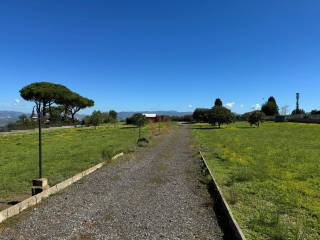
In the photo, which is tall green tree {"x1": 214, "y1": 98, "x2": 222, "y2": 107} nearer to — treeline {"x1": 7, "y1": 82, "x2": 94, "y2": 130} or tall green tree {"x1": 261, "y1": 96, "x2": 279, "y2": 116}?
tall green tree {"x1": 261, "y1": 96, "x2": 279, "y2": 116}

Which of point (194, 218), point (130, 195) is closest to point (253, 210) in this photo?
point (194, 218)

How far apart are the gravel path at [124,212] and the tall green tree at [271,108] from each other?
4658 inches

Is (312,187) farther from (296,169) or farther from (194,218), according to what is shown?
(194,218)

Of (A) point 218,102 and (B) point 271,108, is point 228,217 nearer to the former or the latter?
(A) point 218,102

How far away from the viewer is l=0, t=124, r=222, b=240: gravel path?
6.40 m

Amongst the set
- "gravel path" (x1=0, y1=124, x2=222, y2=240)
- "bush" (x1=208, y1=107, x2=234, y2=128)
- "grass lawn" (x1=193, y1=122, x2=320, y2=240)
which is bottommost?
"gravel path" (x1=0, y1=124, x2=222, y2=240)

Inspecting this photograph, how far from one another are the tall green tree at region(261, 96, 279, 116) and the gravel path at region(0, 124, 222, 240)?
118 metres

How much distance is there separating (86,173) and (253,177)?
5807 mm

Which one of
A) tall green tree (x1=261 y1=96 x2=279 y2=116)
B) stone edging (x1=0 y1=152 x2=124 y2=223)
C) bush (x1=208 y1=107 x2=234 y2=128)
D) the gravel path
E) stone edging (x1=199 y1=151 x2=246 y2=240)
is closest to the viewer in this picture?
stone edging (x1=199 y1=151 x2=246 y2=240)

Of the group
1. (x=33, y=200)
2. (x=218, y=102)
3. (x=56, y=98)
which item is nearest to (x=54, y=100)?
(x=56, y=98)

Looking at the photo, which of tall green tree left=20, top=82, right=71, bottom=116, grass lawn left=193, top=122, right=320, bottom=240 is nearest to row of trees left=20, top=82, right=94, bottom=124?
tall green tree left=20, top=82, right=71, bottom=116

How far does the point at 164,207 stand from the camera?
8250 mm

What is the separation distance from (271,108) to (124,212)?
124 m

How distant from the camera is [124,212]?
25.6 feet
